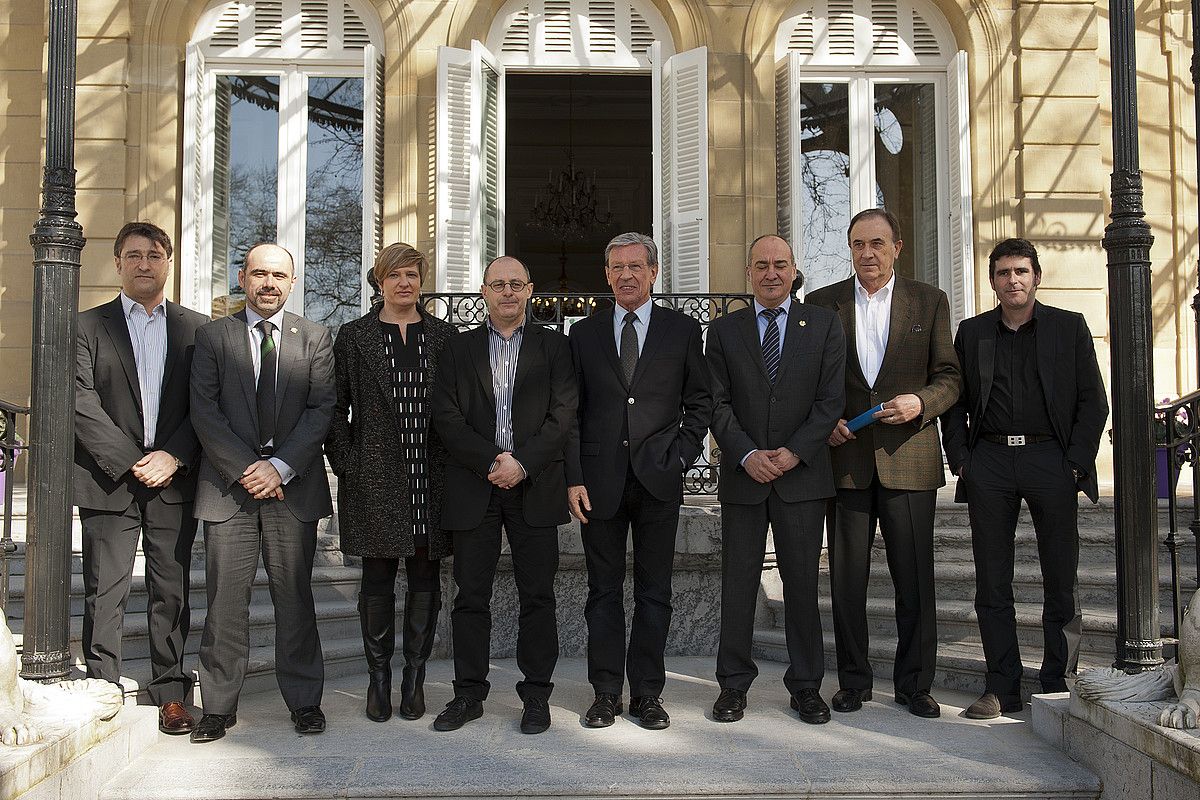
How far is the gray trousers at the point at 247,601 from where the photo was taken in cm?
401

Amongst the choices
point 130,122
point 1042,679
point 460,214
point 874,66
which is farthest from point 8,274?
point 1042,679

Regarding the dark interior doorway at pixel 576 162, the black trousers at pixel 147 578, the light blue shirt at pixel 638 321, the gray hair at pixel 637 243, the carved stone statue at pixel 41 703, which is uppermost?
the dark interior doorway at pixel 576 162

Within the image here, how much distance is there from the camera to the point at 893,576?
433 centimetres

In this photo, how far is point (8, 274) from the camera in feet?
26.3

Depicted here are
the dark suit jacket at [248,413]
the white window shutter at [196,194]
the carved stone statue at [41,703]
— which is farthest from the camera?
the white window shutter at [196,194]

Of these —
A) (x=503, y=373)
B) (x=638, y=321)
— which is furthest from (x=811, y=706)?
(x=503, y=373)

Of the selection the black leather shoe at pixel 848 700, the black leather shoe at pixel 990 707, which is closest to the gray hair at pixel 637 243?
the black leather shoe at pixel 848 700

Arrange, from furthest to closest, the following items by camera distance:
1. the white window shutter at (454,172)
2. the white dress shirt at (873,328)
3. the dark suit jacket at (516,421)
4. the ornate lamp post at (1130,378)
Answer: the white window shutter at (454,172) < the white dress shirt at (873,328) < the dark suit jacket at (516,421) < the ornate lamp post at (1130,378)

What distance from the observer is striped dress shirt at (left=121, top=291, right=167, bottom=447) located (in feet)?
13.5

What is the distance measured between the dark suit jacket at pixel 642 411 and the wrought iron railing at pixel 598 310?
7.29 ft

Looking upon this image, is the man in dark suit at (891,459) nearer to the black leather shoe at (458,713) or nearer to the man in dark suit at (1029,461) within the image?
the man in dark suit at (1029,461)

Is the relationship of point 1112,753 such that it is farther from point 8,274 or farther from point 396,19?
point 8,274

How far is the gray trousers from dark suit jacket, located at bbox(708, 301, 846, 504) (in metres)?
1.74

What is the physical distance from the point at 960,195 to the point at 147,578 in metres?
6.55
